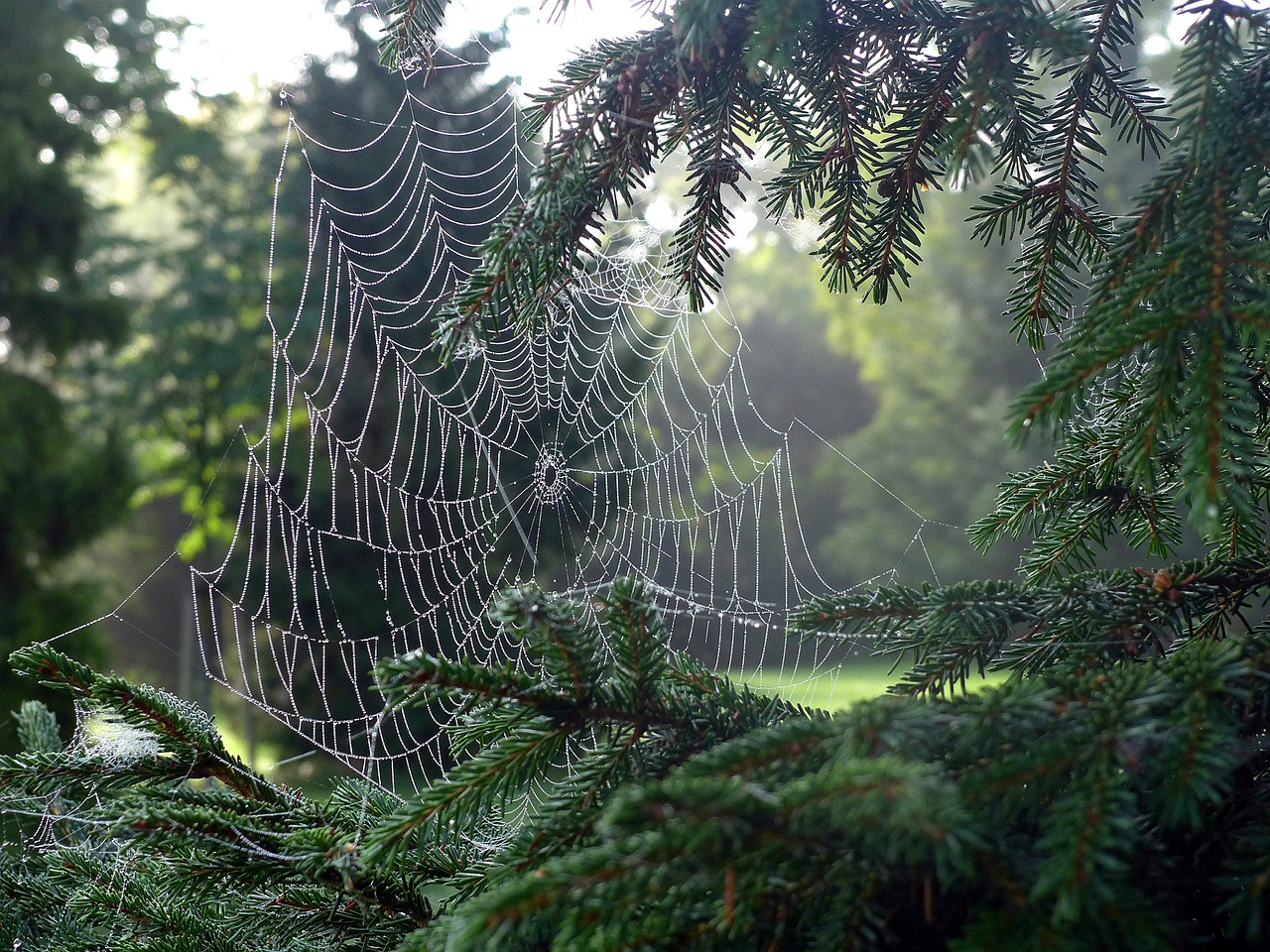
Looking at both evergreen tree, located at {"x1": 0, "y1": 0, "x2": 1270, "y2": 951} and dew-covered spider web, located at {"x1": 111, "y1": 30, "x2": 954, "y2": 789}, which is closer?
evergreen tree, located at {"x1": 0, "y1": 0, "x2": 1270, "y2": 951}

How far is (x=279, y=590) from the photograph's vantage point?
301 inches

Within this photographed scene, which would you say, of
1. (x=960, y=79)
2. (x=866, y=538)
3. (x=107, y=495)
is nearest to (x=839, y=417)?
(x=866, y=538)

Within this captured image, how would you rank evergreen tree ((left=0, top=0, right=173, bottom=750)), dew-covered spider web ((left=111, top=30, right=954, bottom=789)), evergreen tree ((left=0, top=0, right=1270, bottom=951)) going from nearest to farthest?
evergreen tree ((left=0, top=0, right=1270, bottom=951)) < dew-covered spider web ((left=111, top=30, right=954, bottom=789)) < evergreen tree ((left=0, top=0, right=173, bottom=750))

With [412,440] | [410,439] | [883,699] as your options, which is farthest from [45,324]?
[883,699]

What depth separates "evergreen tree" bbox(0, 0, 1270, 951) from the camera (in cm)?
53

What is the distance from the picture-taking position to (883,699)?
0.64 m

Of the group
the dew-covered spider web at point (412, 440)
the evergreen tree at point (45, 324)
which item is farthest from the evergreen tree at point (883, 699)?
the evergreen tree at point (45, 324)

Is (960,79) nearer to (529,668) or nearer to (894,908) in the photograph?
(894,908)

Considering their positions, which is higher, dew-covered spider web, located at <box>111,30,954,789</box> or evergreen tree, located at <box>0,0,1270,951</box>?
dew-covered spider web, located at <box>111,30,954,789</box>

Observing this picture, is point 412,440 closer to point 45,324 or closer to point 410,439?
point 410,439

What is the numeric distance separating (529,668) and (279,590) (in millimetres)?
4584

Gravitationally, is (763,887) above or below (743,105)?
below

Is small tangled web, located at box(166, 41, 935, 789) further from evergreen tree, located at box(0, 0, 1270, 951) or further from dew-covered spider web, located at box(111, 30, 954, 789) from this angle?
evergreen tree, located at box(0, 0, 1270, 951)

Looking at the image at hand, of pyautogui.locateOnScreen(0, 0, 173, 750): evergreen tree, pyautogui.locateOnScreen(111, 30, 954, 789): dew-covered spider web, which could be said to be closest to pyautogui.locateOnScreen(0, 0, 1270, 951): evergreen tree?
pyautogui.locateOnScreen(111, 30, 954, 789): dew-covered spider web
